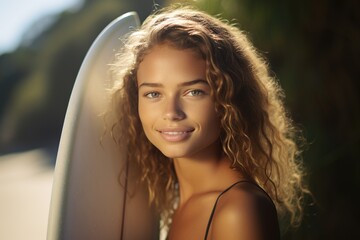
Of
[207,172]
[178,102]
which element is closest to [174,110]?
[178,102]

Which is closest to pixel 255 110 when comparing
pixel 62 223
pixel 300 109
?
pixel 62 223

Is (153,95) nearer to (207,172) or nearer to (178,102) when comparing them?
(178,102)

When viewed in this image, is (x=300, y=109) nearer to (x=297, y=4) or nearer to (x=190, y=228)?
(x=297, y=4)

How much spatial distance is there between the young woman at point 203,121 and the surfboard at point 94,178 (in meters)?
0.05

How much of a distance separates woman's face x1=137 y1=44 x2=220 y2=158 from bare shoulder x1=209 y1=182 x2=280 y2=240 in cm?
13

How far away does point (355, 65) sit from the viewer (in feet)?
6.28

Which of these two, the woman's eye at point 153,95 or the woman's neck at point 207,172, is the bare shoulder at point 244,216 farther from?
the woman's eye at point 153,95

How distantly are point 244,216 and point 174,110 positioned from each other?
25cm

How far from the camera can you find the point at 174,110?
1049mm

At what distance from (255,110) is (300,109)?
2.61ft

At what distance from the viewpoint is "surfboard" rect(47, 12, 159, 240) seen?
3.51 feet

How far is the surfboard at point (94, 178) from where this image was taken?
1.07 metres

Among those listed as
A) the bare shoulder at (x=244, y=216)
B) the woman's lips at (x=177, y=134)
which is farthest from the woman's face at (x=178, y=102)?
the bare shoulder at (x=244, y=216)

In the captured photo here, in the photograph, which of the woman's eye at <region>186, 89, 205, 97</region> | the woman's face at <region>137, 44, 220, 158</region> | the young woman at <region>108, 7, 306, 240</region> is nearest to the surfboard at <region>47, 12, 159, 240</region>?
the young woman at <region>108, 7, 306, 240</region>
